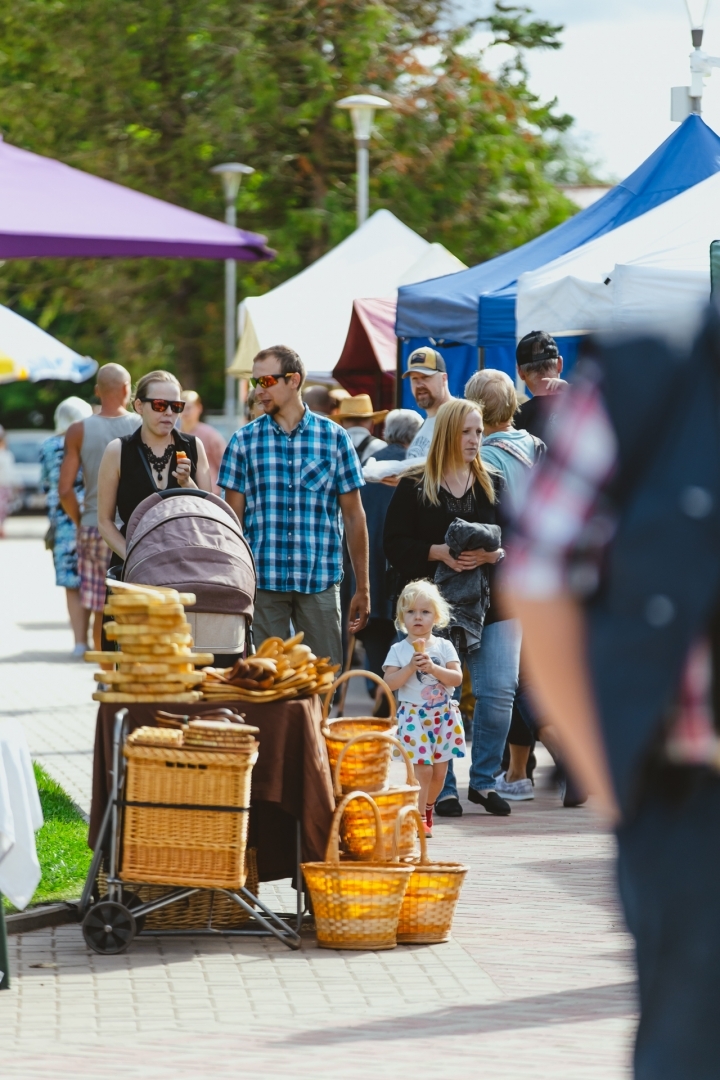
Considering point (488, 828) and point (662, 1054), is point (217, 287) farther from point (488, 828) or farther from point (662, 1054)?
point (662, 1054)

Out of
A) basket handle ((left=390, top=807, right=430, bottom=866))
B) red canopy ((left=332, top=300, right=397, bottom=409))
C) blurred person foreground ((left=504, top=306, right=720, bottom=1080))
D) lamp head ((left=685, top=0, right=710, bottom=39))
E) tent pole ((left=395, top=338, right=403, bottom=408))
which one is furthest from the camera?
red canopy ((left=332, top=300, right=397, bottom=409))

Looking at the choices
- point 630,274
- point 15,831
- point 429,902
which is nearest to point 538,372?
point 630,274

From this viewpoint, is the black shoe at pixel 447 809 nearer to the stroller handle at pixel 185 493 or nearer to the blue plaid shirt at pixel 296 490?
the blue plaid shirt at pixel 296 490

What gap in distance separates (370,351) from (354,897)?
955 centimetres

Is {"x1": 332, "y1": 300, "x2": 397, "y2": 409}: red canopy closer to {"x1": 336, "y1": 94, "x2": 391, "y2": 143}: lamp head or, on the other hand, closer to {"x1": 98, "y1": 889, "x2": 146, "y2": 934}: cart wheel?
{"x1": 336, "y1": 94, "x2": 391, "y2": 143}: lamp head

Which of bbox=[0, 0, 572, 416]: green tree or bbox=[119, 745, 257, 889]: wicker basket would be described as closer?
bbox=[119, 745, 257, 889]: wicker basket

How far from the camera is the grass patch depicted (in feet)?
21.2

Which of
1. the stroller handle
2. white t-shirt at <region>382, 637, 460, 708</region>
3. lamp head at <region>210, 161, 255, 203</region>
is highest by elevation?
lamp head at <region>210, 161, 255, 203</region>

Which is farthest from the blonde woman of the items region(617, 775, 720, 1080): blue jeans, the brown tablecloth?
region(617, 775, 720, 1080): blue jeans

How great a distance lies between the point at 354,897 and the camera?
18.5ft

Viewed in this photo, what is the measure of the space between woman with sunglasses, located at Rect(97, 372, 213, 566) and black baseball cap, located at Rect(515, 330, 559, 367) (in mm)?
1863

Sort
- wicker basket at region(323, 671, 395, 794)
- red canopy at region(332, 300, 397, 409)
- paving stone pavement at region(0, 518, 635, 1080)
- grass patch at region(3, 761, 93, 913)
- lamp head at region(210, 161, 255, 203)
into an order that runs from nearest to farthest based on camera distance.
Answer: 1. paving stone pavement at region(0, 518, 635, 1080)
2. wicker basket at region(323, 671, 395, 794)
3. grass patch at region(3, 761, 93, 913)
4. red canopy at region(332, 300, 397, 409)
5. lamp head at region(210, 161, 255, 203)

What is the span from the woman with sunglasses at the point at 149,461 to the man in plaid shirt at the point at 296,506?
0.65 feet

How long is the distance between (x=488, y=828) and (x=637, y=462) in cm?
625
